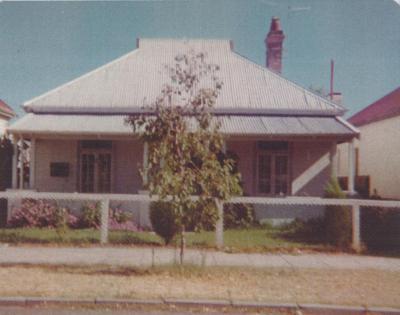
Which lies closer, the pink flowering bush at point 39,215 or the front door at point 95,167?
the pink flowering bush at point 39,215

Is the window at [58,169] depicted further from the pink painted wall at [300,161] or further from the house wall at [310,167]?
the house wall at [310,167]

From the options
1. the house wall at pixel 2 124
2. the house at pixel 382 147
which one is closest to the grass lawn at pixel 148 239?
the house at pixel 382 147

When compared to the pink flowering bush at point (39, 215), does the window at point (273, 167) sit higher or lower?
higher

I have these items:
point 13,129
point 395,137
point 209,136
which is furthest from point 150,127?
point 395,137

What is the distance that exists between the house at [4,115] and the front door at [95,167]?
567 cm

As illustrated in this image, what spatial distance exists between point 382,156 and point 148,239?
11796 millimetres

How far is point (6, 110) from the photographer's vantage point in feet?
68.8

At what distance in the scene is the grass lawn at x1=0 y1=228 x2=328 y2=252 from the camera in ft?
37.5

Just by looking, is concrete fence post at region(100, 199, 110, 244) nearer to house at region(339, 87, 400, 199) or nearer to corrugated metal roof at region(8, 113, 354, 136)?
corrugated metal roof at region(8, 113, 354, 136)

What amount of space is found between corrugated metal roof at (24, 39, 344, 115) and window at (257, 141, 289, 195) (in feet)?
4.13

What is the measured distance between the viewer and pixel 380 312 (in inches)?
259

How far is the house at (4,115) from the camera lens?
20.6m

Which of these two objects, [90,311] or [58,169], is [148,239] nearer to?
[90,311]

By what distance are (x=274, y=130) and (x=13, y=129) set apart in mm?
8117
